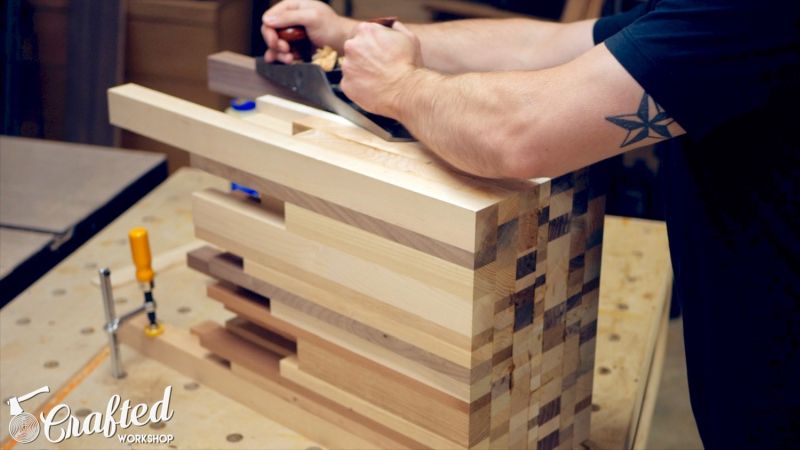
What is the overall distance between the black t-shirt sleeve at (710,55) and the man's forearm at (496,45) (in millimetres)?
540

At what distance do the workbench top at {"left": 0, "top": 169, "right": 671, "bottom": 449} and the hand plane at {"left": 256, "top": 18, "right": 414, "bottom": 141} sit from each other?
386 millimetres

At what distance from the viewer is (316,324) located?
118cm

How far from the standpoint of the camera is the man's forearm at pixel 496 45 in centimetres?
145

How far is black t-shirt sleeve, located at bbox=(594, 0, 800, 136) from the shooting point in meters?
0.84

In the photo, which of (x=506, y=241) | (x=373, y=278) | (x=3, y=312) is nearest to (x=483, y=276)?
(x=506, y=241)

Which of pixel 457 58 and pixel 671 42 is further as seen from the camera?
pixel 457 58

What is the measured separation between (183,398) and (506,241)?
1.91ft

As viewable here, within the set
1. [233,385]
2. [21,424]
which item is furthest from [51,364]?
[233,385]

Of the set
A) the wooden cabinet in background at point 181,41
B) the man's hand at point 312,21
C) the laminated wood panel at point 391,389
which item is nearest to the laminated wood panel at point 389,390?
the laminated wood panel at point 391,389

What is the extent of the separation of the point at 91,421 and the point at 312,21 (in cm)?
71

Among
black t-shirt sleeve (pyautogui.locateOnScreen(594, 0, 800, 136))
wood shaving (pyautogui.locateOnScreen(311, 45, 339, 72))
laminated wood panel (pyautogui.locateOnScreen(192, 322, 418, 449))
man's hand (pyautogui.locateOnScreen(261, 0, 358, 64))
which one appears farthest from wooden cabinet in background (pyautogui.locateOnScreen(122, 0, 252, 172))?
black t-shirt sleeve (pyautogui.locateOnScreen(594, 0, 800, 136))

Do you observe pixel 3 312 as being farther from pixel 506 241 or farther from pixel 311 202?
pixel 506 241

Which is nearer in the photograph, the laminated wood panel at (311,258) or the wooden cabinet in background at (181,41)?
the laminated wood panel at (311,258)

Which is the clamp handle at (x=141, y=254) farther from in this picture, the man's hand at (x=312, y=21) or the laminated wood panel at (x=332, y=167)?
the man's hand at (x=312, y=21)
